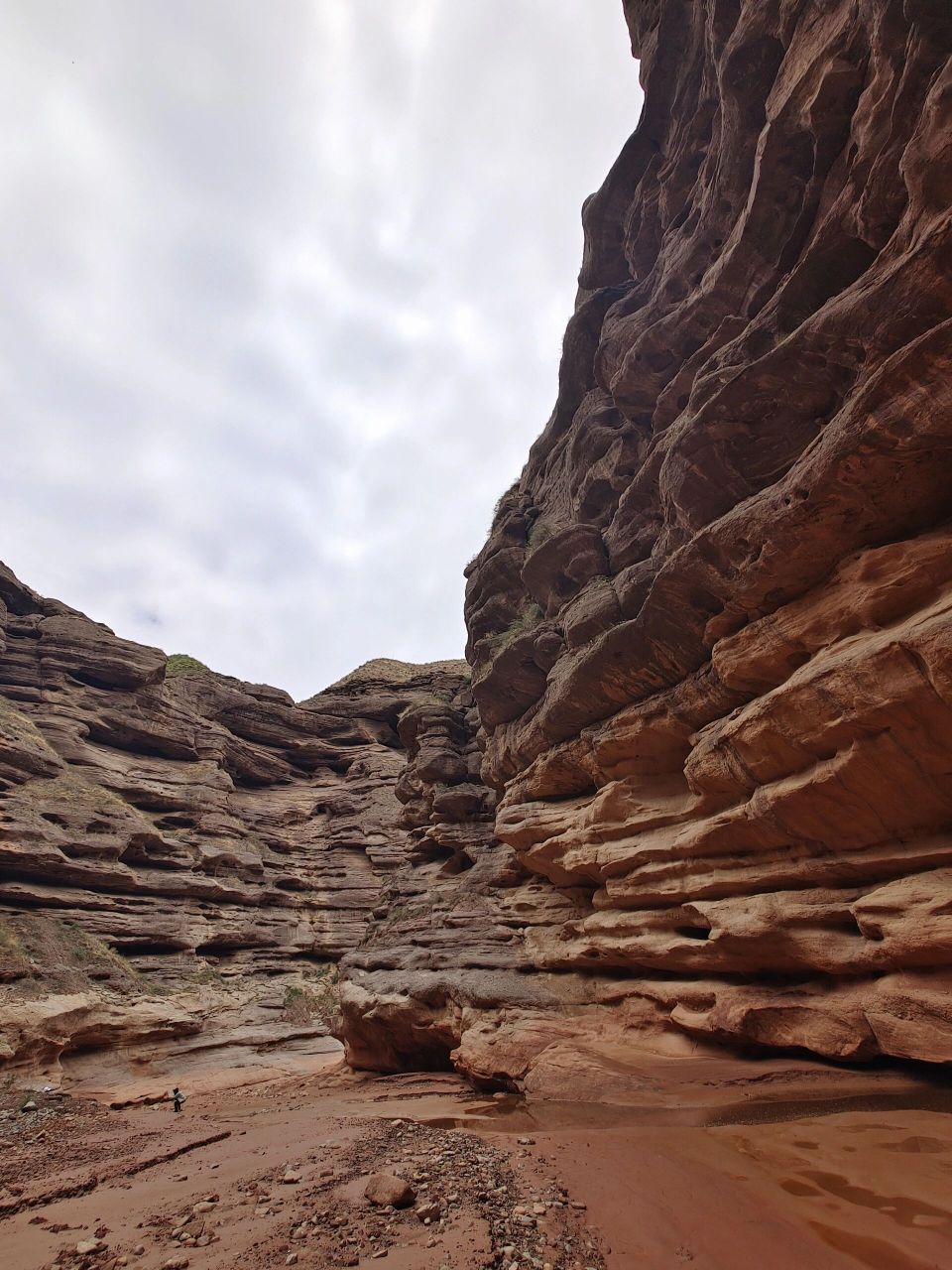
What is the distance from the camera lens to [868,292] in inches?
340

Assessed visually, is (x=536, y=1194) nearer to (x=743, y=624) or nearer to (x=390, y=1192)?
(x=390, y=1192)

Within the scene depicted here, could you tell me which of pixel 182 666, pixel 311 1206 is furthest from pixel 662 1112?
pixel 182 666

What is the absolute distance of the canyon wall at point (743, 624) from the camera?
829 centimetres

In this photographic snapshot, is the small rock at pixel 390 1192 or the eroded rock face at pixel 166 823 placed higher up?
the eroded rock face at pixel 166 823

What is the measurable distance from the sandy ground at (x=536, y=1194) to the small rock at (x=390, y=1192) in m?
0.12

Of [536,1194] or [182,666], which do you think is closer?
[536,1194]

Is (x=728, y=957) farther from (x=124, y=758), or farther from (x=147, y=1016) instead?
(x=124, y=758)

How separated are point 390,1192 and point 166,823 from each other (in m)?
31.6

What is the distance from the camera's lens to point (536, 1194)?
6434 mm

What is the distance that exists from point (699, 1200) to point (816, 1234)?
125cm

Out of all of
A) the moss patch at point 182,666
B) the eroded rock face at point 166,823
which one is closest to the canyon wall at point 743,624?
the eroded rock face at point 166,823

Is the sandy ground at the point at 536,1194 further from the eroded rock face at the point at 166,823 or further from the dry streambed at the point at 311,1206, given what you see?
the eroded rock face at the point at 166,823

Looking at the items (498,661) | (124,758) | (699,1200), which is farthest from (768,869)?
(124,758)

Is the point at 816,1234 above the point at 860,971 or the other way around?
the other way around
